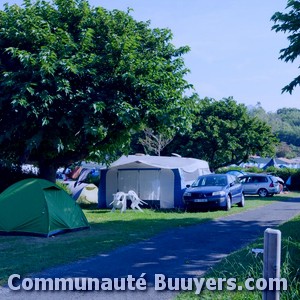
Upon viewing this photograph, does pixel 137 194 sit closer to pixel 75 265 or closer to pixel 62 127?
pixel 62 127

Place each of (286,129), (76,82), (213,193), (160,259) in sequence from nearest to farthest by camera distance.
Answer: (160,259) → (76,82) → (213,193) → (286,129)

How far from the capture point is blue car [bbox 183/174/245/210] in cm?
1891

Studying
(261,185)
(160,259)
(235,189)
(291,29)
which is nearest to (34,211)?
(160,259)

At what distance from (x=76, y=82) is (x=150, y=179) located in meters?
7.68

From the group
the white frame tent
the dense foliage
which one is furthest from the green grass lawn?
the dense foliage

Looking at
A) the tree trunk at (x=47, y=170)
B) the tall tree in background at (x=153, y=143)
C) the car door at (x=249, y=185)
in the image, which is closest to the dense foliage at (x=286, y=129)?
the tall tree in background at (x=153, y=143)

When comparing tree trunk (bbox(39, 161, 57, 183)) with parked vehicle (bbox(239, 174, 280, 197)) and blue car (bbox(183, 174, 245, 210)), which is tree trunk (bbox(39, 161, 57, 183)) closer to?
blue car (bbox(183, 174, 245, 210))

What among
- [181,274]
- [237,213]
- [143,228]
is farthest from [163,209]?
[181,274]

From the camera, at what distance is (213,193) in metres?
19.0

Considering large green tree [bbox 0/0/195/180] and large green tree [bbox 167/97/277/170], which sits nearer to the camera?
large green tree [bbox 0/0/195/180]

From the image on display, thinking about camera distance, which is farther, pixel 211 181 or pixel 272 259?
pixel 211 181

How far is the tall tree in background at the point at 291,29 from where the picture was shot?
11070mm

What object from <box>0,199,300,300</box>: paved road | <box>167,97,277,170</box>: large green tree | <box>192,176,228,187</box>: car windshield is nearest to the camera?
<box>0,199,300,300</box>: paved road

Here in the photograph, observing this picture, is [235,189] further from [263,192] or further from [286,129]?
[286,129]
